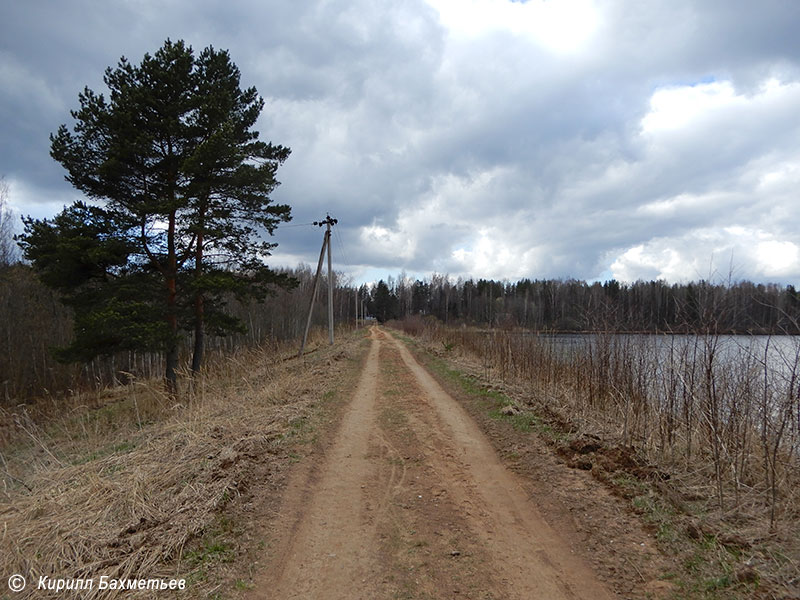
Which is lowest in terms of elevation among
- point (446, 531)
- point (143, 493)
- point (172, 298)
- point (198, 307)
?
point (143, 493)

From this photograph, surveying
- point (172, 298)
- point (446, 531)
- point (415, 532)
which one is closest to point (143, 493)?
point (415, 532)

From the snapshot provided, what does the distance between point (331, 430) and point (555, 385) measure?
5355 millimetres

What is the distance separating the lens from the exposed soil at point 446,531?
332 centimetres

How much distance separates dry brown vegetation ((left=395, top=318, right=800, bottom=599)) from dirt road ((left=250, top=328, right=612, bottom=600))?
1.06m

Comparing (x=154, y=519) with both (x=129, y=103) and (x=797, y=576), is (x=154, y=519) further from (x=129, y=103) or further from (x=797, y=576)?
(x=129, y=103)

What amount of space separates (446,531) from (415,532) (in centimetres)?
30

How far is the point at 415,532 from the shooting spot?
13.5ft

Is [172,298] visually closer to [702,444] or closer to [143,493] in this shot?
[143,493]

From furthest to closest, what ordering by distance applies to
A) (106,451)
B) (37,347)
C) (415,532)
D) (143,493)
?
(37,347) < (106,451) < (143,493) < (415,532)

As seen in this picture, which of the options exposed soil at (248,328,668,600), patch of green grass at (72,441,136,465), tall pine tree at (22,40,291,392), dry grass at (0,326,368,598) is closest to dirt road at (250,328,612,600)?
exposed soil at (248,328,668,600)

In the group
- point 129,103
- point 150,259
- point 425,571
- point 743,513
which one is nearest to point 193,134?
point 129,103

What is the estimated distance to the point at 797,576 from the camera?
119 inches

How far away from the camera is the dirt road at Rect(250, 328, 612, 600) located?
3.32 meters

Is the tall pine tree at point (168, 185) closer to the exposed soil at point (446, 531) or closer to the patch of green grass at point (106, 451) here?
the patch of green grass at point (106, 451)
